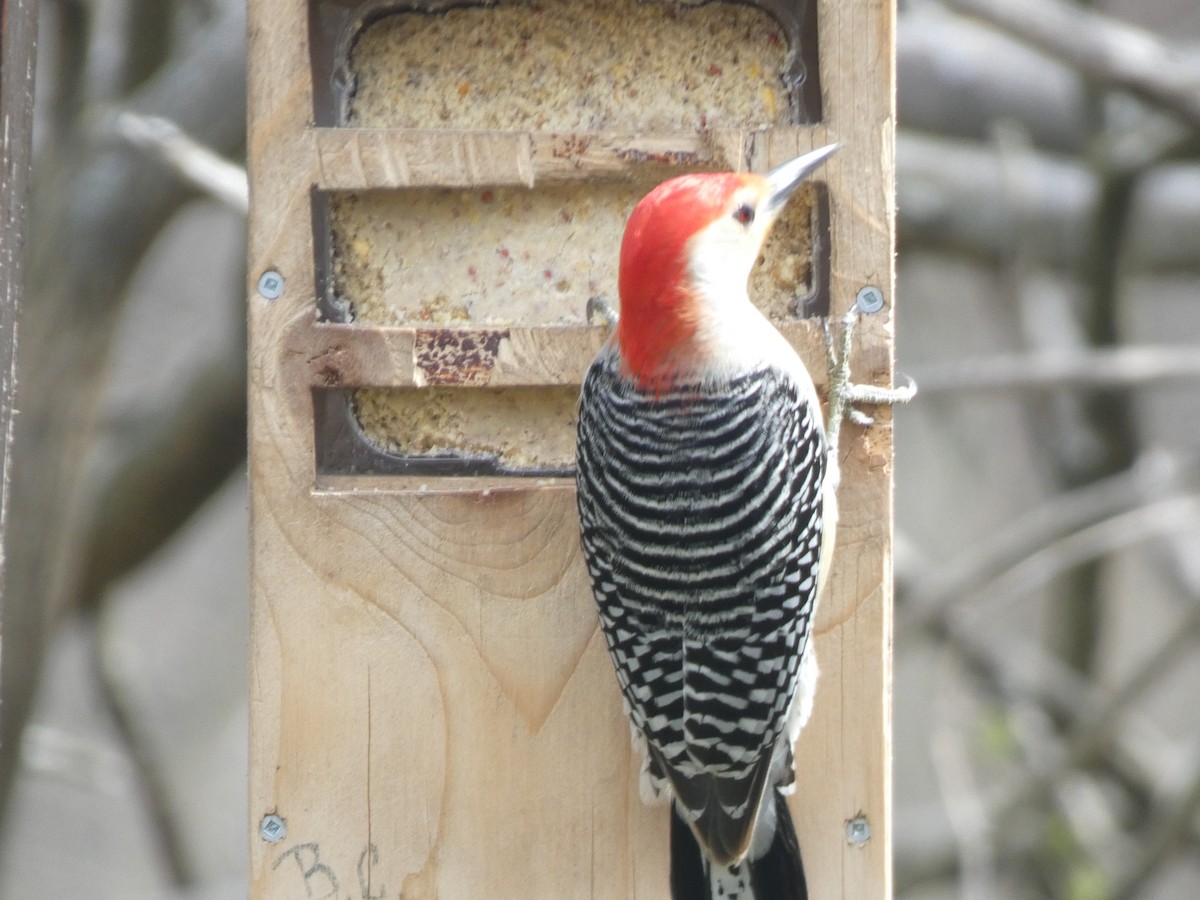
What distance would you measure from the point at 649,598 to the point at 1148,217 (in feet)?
12.6

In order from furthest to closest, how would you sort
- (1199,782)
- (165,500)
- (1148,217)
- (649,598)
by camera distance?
(1148,217)
(165,500)
(1199,782)
(649,598)

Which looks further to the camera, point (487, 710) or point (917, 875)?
point (917, 875)

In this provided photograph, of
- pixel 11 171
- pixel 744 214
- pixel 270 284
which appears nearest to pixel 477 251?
pixel 270 284

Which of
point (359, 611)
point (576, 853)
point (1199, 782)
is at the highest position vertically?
point (359, 611)

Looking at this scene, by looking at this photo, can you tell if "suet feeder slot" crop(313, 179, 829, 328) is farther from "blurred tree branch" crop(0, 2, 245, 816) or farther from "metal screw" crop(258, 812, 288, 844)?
"blurred tree branch" crop(0, 2, 245, 816)

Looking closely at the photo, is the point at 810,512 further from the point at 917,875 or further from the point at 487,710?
the point at 917,875

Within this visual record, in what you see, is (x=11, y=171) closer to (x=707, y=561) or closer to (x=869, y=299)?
(x=707, y=561)

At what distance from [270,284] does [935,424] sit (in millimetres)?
4311

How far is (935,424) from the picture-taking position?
21.2ft

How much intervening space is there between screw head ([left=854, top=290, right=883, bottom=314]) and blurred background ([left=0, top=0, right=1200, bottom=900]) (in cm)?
183

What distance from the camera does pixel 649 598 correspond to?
7.97 ft

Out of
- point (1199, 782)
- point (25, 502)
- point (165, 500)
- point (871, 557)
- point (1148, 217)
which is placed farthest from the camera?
point (1148, 217)

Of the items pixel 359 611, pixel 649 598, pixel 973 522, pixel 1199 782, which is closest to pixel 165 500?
pixel 359 611

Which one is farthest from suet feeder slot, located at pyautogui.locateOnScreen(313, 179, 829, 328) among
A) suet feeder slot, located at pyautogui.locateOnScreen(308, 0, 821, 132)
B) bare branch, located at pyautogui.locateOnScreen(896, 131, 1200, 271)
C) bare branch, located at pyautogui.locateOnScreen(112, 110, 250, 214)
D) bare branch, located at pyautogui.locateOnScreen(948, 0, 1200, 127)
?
bare branch, located at pyautogui.locateOnScreen(896, 131, 1200, 271)
